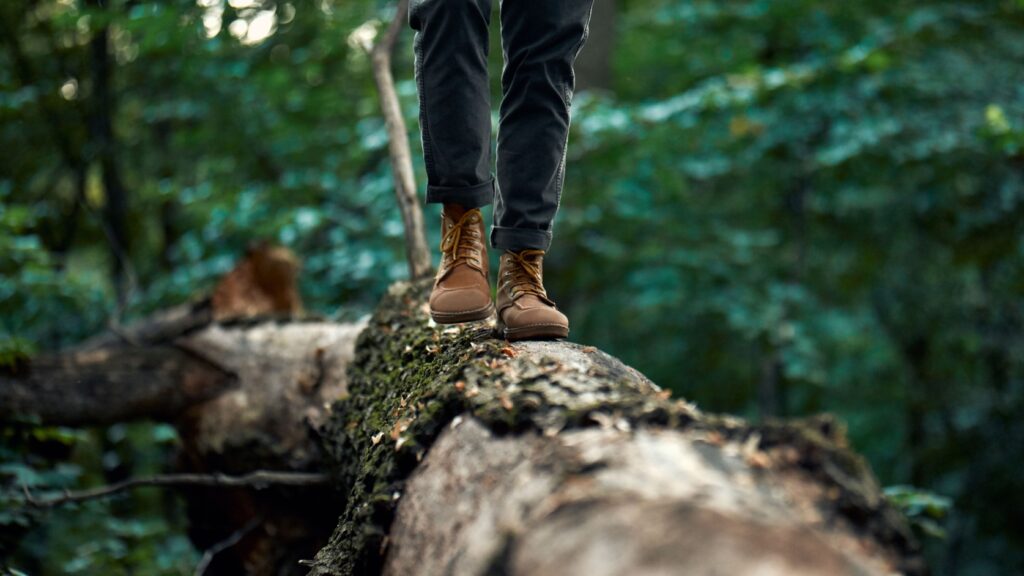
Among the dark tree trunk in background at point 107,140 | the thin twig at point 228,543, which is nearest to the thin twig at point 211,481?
the thin twig at point 228,543

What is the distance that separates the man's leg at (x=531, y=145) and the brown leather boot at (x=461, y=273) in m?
0.05

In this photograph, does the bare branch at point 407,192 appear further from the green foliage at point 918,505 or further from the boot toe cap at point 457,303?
the green foliage at point 918,505

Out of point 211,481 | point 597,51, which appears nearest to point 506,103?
point 211,481

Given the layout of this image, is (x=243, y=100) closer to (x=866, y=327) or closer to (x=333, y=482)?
(x=333, y=482)

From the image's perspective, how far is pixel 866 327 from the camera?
22.4 feet

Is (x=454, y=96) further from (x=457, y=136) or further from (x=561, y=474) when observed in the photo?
(x=561, y=474)

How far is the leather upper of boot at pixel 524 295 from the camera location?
180 cm

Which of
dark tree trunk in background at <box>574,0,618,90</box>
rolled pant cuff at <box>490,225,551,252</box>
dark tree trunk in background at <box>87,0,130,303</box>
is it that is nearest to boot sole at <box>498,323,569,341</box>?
rolled pant cuff at <box>490,225,551,252</box>

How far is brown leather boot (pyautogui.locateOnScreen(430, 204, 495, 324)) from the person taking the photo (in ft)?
6.29

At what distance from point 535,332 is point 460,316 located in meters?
0.22

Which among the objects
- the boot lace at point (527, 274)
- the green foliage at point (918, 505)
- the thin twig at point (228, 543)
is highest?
the boot lace at point (527, 274)

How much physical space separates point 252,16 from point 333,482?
249cm

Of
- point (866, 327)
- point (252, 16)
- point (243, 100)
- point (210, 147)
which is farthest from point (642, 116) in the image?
point (866, 327)

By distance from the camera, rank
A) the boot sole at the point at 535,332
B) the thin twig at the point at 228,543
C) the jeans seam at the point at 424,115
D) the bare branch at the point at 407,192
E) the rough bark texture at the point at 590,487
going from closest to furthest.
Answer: the rough bark texture at the point at 590,487 → the boot sole at the point at 535,332 → the jeans seam at the point at 424,115 → the thin twig at the point at 228,543 → the bare branch at the point at 407,192
